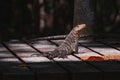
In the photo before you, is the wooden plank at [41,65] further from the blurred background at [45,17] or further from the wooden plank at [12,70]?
the blurred background at [45,17]

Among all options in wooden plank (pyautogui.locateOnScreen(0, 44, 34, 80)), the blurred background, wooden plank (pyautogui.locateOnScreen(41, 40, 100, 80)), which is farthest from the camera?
the blurred background

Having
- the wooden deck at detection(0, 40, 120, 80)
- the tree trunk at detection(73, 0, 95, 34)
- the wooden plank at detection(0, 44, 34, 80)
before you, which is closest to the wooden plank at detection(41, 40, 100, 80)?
the wooden deck at detection(0, 40, 120, 80)

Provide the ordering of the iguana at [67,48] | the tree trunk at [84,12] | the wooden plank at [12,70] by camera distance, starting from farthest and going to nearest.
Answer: the tree trunk at [84,12] < the iguana at [67,48] < the wooden plank at [12,70]

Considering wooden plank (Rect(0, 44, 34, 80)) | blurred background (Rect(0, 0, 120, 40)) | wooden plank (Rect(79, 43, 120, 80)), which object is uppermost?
wooden plank (Rect(0, 44, 34, 80))

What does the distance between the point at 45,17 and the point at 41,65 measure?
6.18m

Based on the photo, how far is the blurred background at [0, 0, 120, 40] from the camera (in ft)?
36.2

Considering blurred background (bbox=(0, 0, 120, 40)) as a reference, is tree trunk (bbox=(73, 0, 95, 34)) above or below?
above

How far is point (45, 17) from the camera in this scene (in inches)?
431

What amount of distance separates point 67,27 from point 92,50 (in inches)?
242

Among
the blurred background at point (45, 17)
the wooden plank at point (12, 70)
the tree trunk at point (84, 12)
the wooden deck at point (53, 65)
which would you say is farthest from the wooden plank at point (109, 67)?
the blurred background at point (45, 17)

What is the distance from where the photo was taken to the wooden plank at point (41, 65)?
4426mm

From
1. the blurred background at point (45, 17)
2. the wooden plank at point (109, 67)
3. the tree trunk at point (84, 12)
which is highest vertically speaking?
the tree trunk at point (84, 12)

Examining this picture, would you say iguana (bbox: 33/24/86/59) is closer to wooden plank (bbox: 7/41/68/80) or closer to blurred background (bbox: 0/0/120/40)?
wooden plank (bbox: 7/41/68/80)

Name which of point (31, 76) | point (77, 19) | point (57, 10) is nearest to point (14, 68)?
point (31, 76)
